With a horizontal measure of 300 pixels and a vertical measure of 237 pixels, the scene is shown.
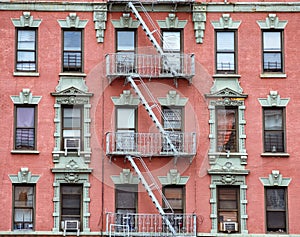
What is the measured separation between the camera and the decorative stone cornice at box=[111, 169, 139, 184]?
36.0 metres

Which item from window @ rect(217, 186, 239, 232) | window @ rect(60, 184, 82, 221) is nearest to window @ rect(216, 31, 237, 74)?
window @ rect(217, 186, 239, 232)

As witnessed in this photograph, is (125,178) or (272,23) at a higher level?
(272,23)

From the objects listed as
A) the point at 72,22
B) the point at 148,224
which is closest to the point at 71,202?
the point at 148,224

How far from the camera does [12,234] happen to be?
116 ft

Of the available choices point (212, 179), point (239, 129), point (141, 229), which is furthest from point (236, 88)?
point (141, 229)

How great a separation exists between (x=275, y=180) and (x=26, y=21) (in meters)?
12.8

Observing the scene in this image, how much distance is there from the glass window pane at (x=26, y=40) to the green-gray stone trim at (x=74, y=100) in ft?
6.73

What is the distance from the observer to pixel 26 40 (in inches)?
1459

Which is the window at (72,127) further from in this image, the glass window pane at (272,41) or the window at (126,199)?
the glass window pane at (272,41)

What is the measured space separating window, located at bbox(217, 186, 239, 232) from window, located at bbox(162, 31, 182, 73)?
563 centimetres

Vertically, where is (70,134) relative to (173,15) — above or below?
below

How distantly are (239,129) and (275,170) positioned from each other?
7.67ft

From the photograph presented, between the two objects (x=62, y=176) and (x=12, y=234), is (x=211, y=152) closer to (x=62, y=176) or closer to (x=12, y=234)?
(x=62, y=176)

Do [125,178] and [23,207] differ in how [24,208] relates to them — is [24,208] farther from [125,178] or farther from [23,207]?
[125,178]
